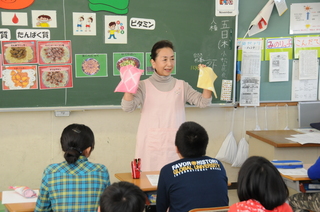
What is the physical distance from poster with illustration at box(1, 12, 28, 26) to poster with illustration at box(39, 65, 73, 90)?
464 millimetres

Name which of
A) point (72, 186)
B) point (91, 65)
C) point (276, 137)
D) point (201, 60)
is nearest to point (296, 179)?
point (276, 137)

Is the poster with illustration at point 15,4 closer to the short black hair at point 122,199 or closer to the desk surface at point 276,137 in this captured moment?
the desk surface at point 276,137

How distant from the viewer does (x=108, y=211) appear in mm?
1464

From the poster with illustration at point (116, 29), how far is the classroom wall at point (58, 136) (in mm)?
745

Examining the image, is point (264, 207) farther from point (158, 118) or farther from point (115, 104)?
point (115, 104)

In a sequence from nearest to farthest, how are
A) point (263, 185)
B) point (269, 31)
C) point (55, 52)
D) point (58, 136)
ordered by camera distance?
point (263, 185) → point (55, 52) → point (58, 136) → point (269, 31)

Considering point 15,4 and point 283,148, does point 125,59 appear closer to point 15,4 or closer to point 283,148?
point 15,4

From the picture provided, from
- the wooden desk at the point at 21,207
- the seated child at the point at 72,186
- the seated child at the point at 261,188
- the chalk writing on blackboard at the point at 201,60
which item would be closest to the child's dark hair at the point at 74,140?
the seated child at the point at 72,186

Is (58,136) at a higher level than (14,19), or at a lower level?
lower

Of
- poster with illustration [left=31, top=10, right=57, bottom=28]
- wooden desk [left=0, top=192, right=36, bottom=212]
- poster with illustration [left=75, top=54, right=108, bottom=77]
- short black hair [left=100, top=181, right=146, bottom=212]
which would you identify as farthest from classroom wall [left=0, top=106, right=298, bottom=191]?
short black hair [left=100, top=181, right=146, bottom=212]

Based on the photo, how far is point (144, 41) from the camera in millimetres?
4062

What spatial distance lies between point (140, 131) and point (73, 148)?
1090 millimetres

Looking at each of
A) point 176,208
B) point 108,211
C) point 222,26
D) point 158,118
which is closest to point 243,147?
point 222,26

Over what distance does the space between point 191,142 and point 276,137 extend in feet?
6.70
